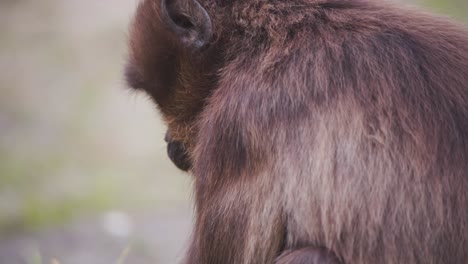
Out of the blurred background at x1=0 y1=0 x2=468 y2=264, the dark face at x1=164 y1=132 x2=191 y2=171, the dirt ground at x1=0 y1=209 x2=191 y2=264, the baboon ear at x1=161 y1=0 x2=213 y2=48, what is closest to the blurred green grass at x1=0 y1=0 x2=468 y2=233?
the blurred background at x1=0 y1=0 x2=468 y2=264

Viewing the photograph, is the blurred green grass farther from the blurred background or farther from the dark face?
the dark face

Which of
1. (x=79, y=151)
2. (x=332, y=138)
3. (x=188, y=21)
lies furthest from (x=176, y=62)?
(x=79, y=151)

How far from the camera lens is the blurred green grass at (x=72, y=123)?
8.62 meters

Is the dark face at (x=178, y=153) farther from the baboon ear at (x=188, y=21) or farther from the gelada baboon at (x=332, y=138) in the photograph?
the baboon ear at (x=188, y=21)

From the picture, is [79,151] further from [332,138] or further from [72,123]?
[332,138]

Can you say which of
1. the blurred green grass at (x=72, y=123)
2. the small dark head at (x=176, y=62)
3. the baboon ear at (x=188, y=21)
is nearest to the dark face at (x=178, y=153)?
the small dark head at (x=176, y=62)

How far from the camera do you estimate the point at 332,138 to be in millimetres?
3836

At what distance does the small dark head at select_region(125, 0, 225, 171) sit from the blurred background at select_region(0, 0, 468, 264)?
2658 mm

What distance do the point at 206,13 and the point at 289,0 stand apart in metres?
0.40

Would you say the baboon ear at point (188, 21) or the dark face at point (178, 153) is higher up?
the baboon ear at point (188, 21)

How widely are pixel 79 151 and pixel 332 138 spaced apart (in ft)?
18.8

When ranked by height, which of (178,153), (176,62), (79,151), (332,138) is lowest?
(79,151)

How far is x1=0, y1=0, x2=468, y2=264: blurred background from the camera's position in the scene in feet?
26.4

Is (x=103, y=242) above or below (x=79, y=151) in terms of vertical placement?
below
